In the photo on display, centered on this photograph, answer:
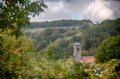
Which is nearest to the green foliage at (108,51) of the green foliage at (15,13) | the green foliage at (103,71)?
the green foliage at (15,13)

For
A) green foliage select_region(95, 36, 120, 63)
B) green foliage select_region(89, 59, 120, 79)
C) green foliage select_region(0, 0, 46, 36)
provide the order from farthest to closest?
green foliage select_region(95, 36, 120, 63) < green foliage select_region(0, 0, 46, 36) < green foliage select_region(89, 59, 120, 79)

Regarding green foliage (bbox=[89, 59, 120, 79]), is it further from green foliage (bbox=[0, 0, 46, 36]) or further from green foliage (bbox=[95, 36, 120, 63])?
green foliage (bbox=[95, 36, 120, 63])

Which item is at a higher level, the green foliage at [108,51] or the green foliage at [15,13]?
the green foliage at [15,13]

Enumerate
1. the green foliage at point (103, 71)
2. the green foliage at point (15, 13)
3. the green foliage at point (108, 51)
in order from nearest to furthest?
the green foliage at point (103, 71) < the green foliage at point (15, 13) < the green foliage at point (108, 51)

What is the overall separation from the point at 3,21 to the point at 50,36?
163711 millimetres

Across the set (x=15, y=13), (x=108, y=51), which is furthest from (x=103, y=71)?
(x=108, y=51)

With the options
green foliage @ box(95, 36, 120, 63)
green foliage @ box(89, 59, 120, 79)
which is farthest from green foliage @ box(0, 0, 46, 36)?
green foliage @ box(95, 36, 120, 63)

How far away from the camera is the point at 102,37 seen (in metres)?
143

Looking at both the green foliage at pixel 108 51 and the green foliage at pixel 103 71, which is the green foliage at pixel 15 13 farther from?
the green foliage at pixel 108 51

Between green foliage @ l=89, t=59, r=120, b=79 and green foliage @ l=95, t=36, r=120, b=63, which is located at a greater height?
green foliage @ l=89, t=59, r=120, b=79

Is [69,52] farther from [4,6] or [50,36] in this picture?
[4,6]

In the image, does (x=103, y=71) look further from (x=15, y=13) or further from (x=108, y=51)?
(x=108, y=51)

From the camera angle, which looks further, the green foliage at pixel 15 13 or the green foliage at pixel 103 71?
the green foliage at pixel 15 13

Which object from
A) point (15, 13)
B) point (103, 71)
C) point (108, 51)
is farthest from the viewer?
point (108, 51)
